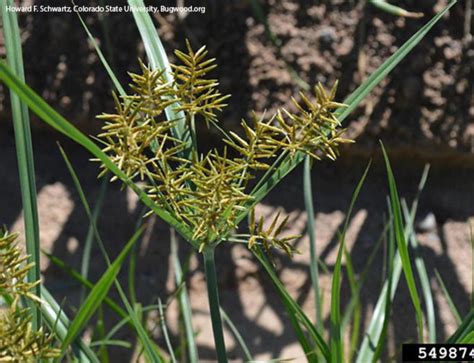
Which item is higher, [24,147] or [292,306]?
[24,147]

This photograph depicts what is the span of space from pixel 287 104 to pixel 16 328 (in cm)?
98

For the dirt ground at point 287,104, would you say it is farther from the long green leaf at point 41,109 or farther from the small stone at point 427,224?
the long green leaf at point 41,109

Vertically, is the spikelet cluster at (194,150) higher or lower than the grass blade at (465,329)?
higher

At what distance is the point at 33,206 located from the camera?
1.91 ft

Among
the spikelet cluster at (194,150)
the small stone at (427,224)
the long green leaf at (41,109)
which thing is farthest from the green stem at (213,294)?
the small stone at (427,224)

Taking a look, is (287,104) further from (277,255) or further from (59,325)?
(59,325)

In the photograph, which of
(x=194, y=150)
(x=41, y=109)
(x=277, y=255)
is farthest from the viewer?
(x=277, y=255)

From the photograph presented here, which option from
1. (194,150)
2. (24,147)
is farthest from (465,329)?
(24,147)

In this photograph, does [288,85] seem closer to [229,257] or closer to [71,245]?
[229,257]

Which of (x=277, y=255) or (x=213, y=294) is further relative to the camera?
(x=277, y=255)

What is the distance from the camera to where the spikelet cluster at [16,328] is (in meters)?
0.49

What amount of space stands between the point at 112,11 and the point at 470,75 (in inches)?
26.0

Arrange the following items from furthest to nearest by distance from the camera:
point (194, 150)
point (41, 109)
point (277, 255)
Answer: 1. point (277, 255)
2. point (194, 150)
3. point (41, 109)

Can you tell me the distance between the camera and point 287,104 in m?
1.42
